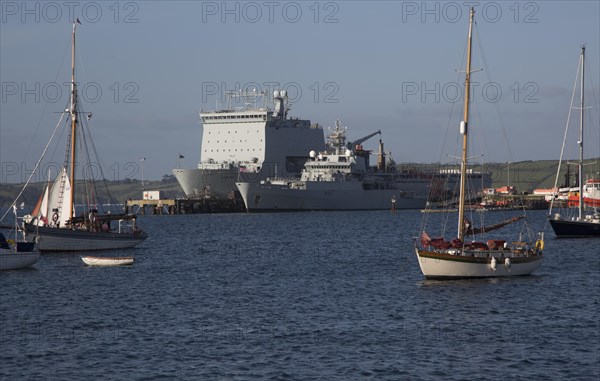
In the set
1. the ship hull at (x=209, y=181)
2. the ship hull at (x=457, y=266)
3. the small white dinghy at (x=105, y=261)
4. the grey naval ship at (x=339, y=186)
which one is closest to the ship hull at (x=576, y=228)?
the ship hull at (x=457, y=266)

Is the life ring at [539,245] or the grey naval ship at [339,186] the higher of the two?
the grey naval ship at [339,186]

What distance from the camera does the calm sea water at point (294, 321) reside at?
25094 mm

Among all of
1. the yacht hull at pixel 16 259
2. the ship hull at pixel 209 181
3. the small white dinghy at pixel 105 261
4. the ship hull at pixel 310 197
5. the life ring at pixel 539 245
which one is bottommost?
the small white dinghy at pixel 105 261

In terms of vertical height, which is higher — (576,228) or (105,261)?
(576,228)

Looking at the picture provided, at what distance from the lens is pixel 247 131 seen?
137500 mm

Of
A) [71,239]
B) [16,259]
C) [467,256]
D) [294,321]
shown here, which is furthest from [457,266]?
[71,239]

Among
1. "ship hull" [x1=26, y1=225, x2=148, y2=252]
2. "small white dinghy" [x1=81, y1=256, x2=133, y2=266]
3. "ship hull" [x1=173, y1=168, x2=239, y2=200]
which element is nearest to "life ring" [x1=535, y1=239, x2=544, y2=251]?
"small white dinghy" [x1=81, y1=256, x2=133, y2=266]

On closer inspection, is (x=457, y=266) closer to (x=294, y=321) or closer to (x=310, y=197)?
(x=294, y=321)

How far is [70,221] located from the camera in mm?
Result: 59844

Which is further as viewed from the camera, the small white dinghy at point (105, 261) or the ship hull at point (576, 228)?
the ship hull at point (576, 228)

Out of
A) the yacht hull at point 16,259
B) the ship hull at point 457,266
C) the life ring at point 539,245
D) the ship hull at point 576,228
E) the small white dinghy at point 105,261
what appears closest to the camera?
the ship hull at point 457,266

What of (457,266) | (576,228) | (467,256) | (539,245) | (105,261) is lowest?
(105,261)

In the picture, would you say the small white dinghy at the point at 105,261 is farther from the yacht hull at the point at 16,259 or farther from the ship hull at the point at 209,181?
the ship hull at the point at 209,181

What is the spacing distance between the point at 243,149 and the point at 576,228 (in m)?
74.7
